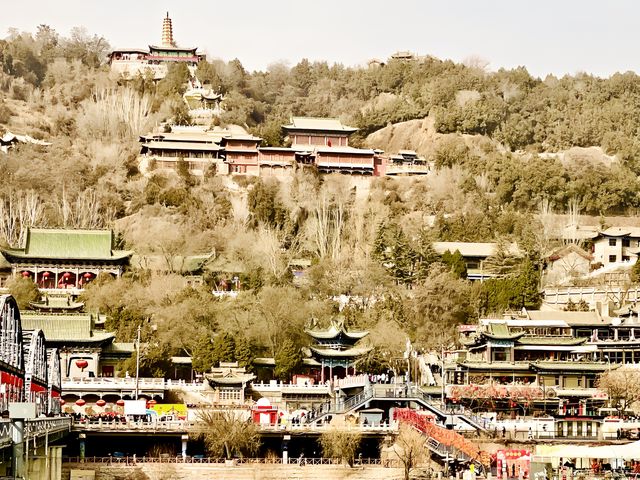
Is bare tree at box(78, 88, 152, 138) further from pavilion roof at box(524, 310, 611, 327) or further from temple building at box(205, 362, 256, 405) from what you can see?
temple building at box(205, 362, 256, 405)

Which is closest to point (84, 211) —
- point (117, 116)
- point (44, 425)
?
point (117, 116)

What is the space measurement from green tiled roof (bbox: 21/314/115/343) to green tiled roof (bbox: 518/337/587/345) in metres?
21.3

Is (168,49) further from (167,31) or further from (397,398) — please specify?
(397,398)

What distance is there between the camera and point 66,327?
221 ft

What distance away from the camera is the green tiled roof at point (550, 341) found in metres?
71.6

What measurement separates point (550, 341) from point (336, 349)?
1179cm

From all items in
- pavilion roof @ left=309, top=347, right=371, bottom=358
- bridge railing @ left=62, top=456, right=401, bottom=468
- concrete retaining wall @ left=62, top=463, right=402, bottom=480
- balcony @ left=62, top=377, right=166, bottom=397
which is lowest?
concrete retaining wall @ left=62, top=463, right=402, bottom=480

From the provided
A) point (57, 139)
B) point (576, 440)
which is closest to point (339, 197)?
point (57, 139)

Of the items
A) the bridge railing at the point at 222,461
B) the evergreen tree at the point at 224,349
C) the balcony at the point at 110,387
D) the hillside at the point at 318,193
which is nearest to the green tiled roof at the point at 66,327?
the hillside at the point at 318,193

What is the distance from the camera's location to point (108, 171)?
95750 mm

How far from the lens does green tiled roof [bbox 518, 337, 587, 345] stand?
7156 centimetres

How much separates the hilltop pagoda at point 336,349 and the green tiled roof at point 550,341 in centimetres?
882

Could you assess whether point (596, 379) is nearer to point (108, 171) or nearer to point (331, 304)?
point (331, 304)

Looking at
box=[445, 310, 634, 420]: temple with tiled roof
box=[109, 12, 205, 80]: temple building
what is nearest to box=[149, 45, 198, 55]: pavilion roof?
box=[109, 12, 205, 80]: temple building
